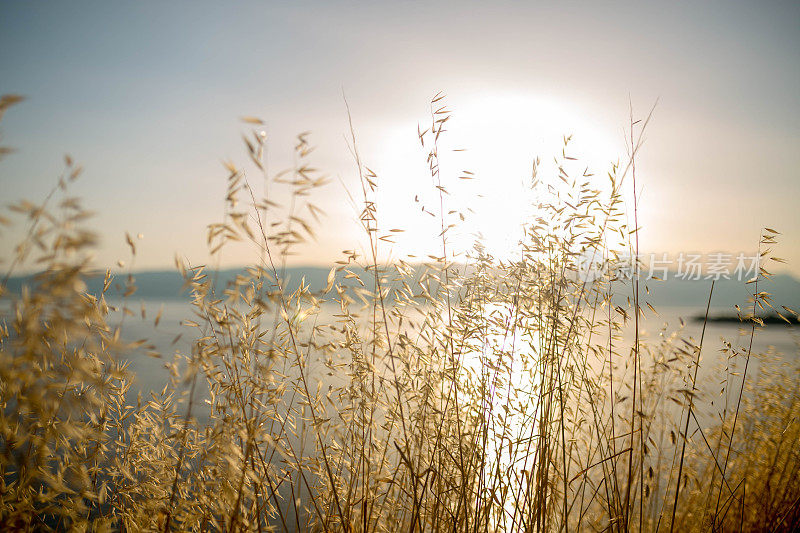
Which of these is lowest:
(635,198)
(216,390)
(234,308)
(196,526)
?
(196,526)

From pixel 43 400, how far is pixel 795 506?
3300 mm

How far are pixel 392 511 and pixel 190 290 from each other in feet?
4.09

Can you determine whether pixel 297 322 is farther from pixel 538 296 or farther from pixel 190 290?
pixel 538 296

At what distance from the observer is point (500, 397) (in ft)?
7.09

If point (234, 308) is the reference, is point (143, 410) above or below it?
below

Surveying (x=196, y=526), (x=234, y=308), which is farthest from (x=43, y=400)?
(x=196, y=526)

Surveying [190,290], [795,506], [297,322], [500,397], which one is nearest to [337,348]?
[297,322]

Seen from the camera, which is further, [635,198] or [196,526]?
[635,198]

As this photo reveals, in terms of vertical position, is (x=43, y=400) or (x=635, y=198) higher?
(x=635, y=198)

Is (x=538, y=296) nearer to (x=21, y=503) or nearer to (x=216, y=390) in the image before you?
(x=216, y=390)

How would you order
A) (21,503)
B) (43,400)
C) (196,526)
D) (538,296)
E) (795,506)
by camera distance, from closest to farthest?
(43,400)
(21,503)
(196,526)
(538,296)
(795,506)

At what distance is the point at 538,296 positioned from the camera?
2289 millimetres

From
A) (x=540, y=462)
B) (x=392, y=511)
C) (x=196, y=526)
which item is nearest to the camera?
(x=540, y=462)

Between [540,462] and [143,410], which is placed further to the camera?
[143,410]
